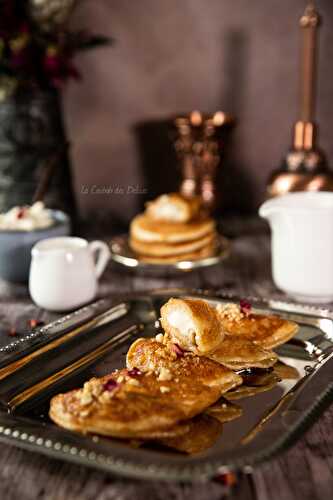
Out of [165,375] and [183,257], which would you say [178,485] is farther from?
[183,257]

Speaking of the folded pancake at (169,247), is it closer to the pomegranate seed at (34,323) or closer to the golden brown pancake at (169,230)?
the golden brown pancake at (169,230)

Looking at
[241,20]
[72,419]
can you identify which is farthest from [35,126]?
[72,419]

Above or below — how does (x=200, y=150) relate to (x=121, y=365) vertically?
above

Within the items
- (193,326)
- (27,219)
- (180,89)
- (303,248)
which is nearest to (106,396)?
(193,326)

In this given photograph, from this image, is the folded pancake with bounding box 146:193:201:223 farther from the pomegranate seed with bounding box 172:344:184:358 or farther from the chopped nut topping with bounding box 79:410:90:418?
the chopped nut topping with bounding box 79:410:90:418

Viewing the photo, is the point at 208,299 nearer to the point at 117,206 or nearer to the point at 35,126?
the point at 35,126
